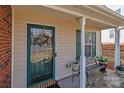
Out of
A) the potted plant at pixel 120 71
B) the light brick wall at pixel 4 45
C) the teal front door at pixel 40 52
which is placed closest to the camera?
the light brick wall at pixel 4 45

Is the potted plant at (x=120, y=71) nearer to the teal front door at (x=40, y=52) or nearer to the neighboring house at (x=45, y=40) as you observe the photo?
the neighboring house at (x=45, y=40)

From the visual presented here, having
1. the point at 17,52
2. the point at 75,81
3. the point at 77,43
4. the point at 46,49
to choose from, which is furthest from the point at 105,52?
the point at 17,52

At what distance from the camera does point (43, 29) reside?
560 centimetres

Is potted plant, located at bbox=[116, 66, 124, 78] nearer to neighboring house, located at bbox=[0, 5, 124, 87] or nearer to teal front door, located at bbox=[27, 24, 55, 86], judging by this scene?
neighboring house, located at bbox=[0, 5, 124, 87]

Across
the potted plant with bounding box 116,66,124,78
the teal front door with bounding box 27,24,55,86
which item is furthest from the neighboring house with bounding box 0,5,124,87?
the potted plant with bounding box 116,66,124,78

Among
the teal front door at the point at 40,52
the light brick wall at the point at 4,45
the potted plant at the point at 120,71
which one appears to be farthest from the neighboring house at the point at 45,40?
the potted plant at the point at 120,71

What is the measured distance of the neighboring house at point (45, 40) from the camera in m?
4.69

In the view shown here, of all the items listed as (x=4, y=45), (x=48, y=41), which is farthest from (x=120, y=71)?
(x=4, y=45)

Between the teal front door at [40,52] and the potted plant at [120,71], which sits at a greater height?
the teal front door at [40,52]

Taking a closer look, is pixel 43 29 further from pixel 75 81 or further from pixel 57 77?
pixel 75 81

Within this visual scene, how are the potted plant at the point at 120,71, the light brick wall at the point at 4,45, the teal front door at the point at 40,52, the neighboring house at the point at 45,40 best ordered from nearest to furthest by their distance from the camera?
the light brick wall at the point at 4,45
the neighboring house at the point at 45,40
the teal front door at the point at 40,52
the potted plant at the point at 120,71

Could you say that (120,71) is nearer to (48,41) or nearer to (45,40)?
(48,41)

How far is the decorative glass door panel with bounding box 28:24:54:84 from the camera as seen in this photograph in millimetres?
5262
